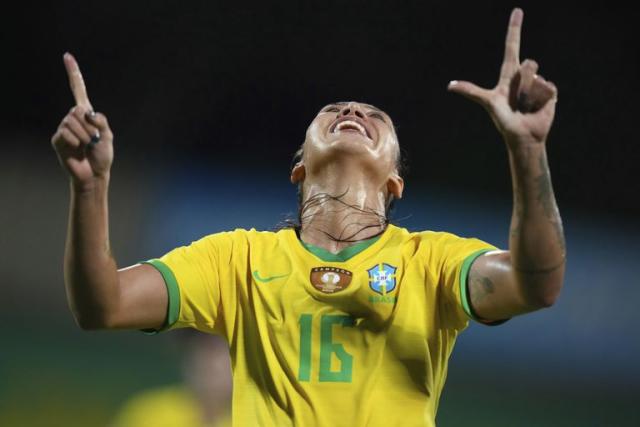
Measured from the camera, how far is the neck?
2299 millimetres

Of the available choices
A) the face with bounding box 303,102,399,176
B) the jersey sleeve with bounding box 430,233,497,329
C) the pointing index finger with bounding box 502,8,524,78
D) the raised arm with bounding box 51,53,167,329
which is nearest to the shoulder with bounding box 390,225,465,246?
the jersey sleeve with bounding box 430,233,497,329

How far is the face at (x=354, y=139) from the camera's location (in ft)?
7.95

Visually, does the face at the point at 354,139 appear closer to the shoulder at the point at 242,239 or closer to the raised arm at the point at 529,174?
the shoulder at the point at 242,239

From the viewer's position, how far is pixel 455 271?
2.00 m

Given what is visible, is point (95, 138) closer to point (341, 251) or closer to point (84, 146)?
point (84, 146)

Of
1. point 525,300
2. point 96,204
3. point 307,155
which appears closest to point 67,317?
point 307,155

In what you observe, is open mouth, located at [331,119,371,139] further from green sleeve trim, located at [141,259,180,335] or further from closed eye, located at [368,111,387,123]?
green sleeve trim, located at [141,259,180,335]

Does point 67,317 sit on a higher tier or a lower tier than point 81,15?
lower

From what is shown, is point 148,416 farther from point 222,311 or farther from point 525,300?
point 525,300

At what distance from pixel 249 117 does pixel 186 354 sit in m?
1.28

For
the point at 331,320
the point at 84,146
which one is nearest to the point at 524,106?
the point at 331,320

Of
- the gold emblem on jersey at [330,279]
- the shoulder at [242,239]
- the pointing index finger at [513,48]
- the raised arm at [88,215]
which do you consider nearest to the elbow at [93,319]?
the raised arm at [88,215]

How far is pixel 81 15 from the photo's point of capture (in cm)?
432

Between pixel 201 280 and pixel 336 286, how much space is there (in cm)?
33
